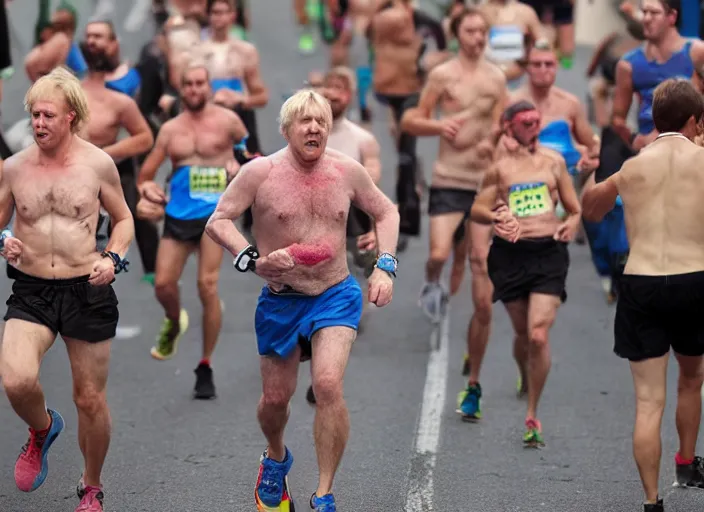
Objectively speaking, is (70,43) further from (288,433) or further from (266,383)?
(266,383)

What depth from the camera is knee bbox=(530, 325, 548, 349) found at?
31.5 ft

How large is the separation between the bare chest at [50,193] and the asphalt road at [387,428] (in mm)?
1494

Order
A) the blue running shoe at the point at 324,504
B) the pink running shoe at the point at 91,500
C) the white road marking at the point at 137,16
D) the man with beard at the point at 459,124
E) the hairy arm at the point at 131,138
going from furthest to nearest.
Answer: the white road marking at the point at 137,16 → the man with beard at the point at 459,124 → the hairy arm at the point at 131,138 → the pink running shoe at the point at 91,500 → the blue running shoe at the point at 324,504

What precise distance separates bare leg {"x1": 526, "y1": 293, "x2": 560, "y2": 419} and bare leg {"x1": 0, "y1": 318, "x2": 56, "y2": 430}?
2975 mm

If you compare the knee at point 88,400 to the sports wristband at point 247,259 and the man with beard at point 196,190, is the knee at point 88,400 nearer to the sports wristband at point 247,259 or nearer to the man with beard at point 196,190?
the sports wristband at point 247,259

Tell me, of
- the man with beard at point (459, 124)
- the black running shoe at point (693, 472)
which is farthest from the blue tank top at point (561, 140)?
the black running shoe at point (693, 472)

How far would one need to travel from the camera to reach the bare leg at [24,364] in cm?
763

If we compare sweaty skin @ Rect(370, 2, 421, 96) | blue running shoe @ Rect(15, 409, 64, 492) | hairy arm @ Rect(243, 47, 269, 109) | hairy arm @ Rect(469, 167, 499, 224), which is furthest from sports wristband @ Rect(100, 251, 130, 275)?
sweaty skin @ Rect(370, 2, 421, 96)

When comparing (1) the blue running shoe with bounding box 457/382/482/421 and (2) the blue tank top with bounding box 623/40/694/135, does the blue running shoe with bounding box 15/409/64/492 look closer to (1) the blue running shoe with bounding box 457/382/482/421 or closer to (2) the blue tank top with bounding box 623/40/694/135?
(1) the blue running shoe with bounding box 457/382/482/421

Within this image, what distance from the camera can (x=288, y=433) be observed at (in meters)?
9.81

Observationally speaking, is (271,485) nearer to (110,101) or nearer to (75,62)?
(110,101)

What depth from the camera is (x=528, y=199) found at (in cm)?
983

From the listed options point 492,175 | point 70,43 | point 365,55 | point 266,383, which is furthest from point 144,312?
point 365,55

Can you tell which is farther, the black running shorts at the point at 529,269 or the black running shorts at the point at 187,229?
the black running shorts at the point at 187,229
